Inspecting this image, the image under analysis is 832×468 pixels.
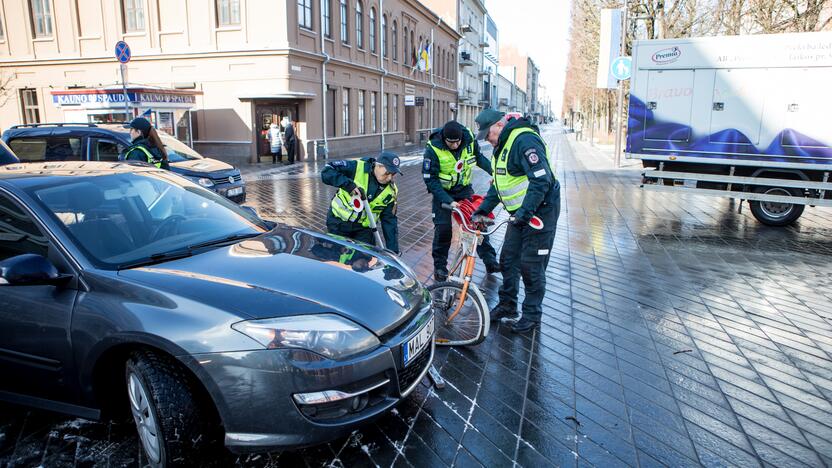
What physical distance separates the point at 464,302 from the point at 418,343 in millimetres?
1502

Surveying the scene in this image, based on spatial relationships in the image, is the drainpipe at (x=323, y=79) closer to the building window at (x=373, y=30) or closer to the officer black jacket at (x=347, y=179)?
the building window at (x=373, y=30)

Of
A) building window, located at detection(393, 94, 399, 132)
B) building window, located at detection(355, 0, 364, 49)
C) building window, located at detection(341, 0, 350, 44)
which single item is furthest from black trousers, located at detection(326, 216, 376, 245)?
building window, located at detection(393, 94, 399, 132)

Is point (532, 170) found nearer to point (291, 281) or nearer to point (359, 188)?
point (359, 188)

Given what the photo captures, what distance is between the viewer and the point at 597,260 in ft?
23.9

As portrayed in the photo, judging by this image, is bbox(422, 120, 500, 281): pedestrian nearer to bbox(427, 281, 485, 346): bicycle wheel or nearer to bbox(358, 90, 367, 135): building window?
bbox(427, 281, 485, 346): bicycle wheel

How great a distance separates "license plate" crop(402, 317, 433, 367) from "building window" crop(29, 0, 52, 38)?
27106 millimetres

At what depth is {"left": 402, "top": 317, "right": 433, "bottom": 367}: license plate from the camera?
9.83 feet

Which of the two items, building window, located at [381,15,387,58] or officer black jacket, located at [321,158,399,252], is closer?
officer black jacket, located at [321,158,399,252]

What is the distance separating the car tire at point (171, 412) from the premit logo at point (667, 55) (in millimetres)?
10246

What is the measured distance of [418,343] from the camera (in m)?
3.14

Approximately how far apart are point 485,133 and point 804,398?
9.78 feet

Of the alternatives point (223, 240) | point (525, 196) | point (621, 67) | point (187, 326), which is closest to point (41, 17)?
point (621, 67)

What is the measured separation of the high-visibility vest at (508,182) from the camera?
4.73m

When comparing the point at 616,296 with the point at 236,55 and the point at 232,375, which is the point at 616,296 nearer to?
the point at 232,375
